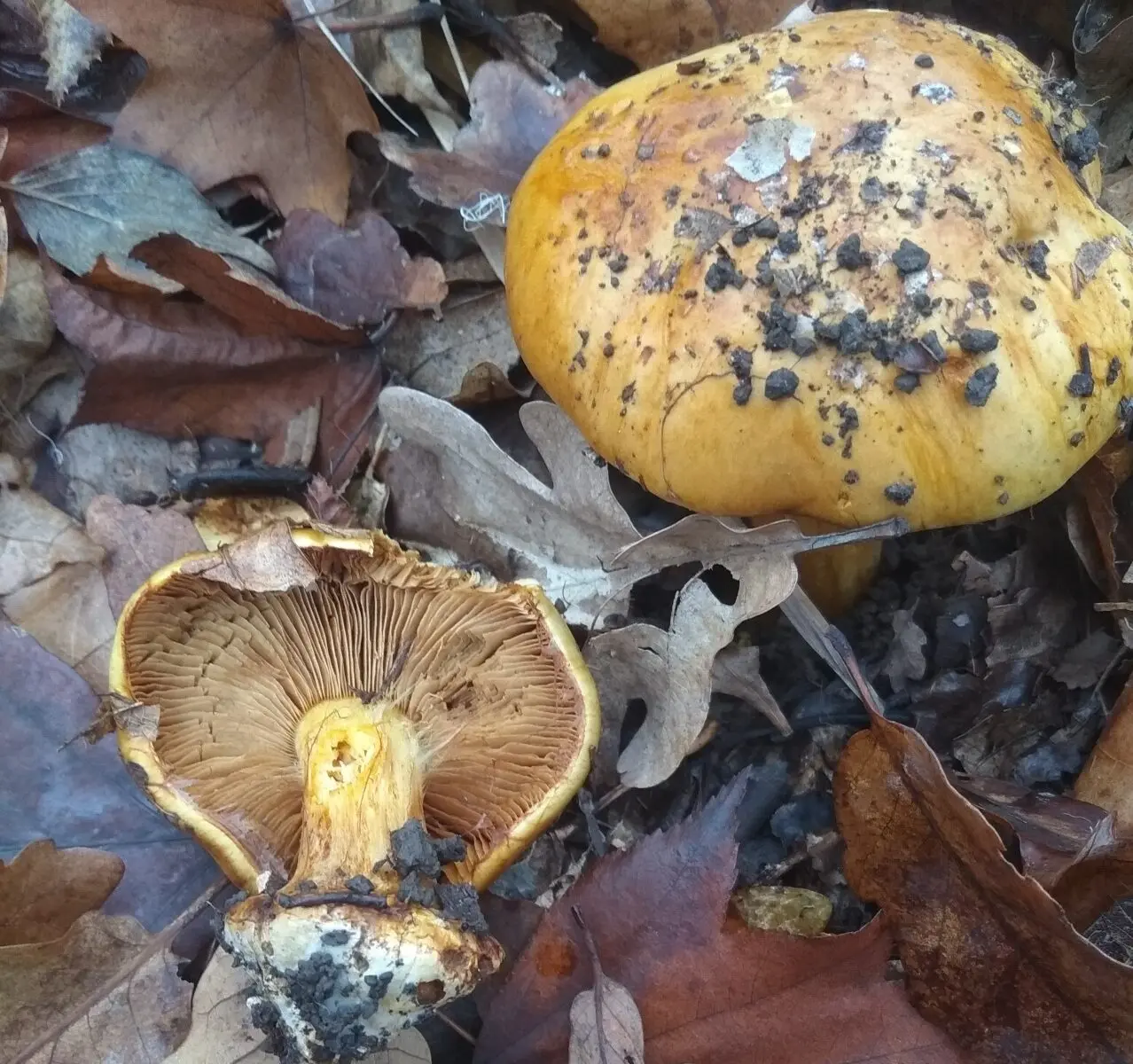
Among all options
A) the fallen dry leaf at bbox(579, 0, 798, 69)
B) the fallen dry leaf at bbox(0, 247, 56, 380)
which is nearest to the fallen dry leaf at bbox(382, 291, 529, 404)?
the fallen dry leaf at bbox(579, 0, 798, 69)

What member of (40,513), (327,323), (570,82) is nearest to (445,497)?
(327,323)

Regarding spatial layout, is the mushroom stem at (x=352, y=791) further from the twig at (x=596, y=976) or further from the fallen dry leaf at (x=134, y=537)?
the fallen dry leaf at (x=134, y=537)

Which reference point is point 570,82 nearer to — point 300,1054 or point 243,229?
point 243,229

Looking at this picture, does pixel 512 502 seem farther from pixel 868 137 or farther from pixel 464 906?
pixel 868 137

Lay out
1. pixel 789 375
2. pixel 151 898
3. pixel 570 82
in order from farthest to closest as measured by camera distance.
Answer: pixel 570 82, pixel 151 898, pixel 789 375

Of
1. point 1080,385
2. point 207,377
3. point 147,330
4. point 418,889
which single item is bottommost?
point 418,889

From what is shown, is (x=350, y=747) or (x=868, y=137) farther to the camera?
(x=350, y=747)

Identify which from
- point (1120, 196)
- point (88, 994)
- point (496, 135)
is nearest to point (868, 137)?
point (1120, 196)
